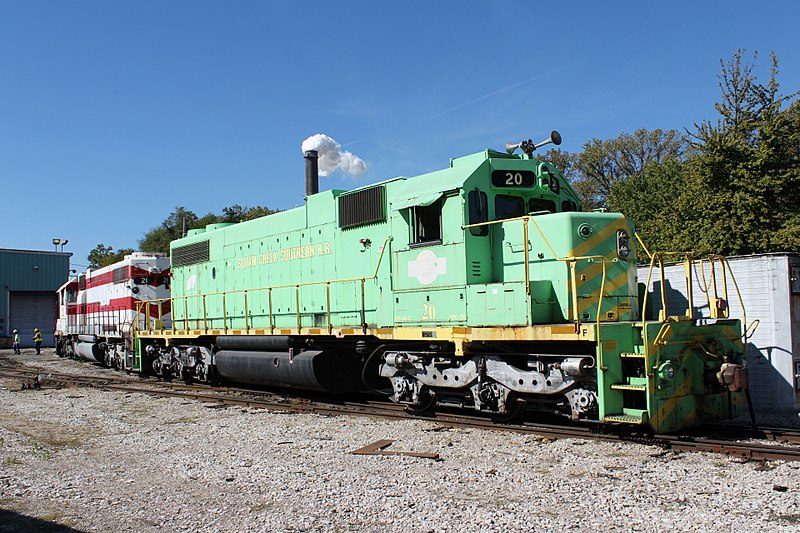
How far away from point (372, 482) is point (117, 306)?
1612 centimetres

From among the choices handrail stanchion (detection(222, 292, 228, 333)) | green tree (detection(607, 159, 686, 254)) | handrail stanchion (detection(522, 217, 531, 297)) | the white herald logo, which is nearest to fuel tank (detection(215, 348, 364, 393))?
handrail stanchion (detection(222, 292, 228, 333))

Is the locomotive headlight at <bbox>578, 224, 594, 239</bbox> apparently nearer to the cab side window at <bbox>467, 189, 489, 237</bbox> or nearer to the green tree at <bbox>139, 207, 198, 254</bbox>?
the cab side window at <bbox>467, 189, 489, 237</bbox>

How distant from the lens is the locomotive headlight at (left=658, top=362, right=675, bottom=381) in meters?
7.08

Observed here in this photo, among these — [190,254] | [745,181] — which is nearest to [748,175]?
[745,181]

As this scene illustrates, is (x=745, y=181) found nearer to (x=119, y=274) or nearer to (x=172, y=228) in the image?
(x=119, y=274)

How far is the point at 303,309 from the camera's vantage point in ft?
40.1

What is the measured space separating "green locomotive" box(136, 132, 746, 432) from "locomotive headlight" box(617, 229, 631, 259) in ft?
0.05

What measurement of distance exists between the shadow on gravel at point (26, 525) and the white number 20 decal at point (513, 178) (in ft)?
21.2

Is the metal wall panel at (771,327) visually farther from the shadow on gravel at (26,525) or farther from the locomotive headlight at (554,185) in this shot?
the shadow on gravel at (26,525)

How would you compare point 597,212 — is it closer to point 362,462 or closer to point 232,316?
point 362,462

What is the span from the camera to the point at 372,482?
6.07 m

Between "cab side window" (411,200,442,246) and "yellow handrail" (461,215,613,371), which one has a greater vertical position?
"cab side window" (411,200,442,246)

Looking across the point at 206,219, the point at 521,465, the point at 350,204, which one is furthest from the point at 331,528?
the point at 206,219

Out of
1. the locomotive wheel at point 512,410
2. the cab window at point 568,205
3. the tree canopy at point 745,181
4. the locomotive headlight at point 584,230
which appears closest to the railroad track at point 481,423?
the locomotive wheel at point 512,410
